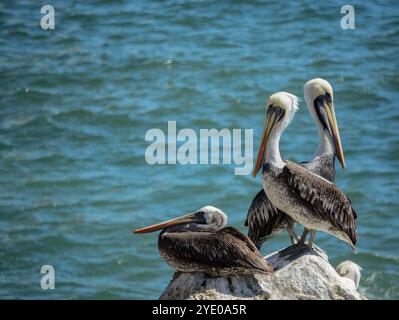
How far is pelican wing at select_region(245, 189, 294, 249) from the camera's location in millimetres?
8055

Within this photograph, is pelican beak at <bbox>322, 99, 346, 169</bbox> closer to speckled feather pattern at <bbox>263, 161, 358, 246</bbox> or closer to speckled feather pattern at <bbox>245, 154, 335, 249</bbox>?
speckled feather pattern at <bbox>245, 154, 335, 249</bbox>

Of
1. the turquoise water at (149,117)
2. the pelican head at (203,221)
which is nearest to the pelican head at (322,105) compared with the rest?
the pelican head at (203,221)

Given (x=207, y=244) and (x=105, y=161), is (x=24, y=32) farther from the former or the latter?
(x=207, y=244)

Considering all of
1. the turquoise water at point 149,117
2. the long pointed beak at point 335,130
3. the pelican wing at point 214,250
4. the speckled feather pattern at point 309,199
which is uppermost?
the long pointed beak at point 335,130

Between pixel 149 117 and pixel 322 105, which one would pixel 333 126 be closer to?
pixel 322 105

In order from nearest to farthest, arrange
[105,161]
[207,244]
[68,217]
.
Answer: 1. [207,244]
2. [68,217]
3. [105,161]

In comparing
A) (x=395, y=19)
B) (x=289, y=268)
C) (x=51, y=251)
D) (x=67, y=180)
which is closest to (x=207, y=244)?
(x=289, y=268)

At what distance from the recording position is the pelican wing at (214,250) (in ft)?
23.7

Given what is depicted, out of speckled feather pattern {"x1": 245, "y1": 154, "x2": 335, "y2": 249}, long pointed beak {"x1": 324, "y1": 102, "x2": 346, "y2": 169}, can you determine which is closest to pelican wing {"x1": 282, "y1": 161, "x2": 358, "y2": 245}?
speckled feather pattern {"x1": 245, "y1": 154, "x2": 335, "y2": 249}

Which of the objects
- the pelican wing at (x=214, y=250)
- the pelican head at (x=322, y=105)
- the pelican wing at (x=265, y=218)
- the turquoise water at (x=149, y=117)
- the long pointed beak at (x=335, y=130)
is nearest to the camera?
the pelican wing at (x=214, y=250)

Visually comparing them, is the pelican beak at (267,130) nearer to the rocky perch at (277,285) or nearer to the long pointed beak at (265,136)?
the long pointed beak at (265,136)

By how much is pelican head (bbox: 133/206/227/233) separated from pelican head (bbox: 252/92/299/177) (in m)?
0.50
